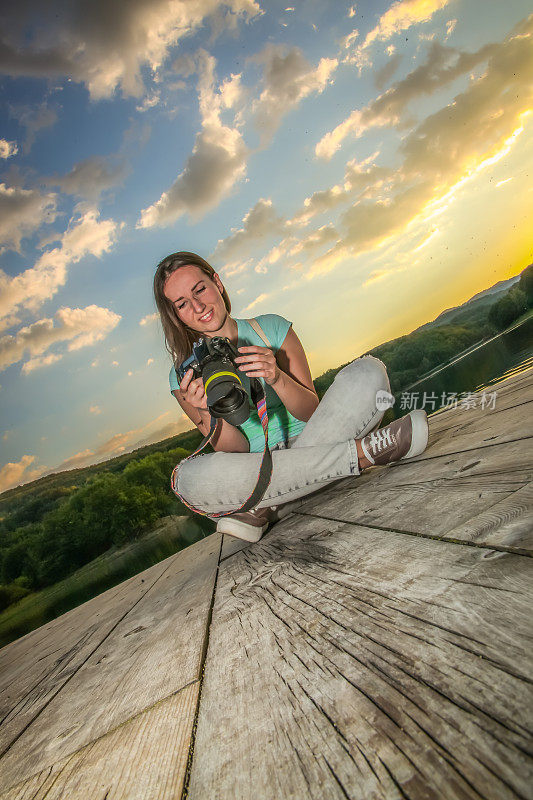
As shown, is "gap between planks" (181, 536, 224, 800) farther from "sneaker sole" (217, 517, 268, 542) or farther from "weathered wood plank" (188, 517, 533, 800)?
"sneaker sole" (217, 517, 268, 542)

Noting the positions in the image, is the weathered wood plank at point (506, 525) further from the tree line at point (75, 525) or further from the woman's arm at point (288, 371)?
the tree line at point (75, 525)

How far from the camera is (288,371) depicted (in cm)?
254

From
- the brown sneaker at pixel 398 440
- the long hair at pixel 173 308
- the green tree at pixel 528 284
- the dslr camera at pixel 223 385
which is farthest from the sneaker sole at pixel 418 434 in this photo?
the green tree at pixel 528 284

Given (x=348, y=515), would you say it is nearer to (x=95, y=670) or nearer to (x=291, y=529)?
(x=291, y=529)

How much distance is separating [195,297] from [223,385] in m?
1.03

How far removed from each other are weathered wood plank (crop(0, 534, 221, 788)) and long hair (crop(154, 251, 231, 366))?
65.4 inches

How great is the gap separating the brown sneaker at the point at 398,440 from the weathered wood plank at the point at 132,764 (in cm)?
133

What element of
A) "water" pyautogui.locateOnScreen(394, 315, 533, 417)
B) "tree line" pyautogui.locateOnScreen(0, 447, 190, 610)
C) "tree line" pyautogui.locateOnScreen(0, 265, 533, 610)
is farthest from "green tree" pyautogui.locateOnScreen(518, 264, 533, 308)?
"tree line" pyautogui.locateOnScreen(0, 447, 190, 610)

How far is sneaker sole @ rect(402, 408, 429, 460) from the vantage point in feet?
5.86

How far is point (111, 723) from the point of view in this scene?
0.73m

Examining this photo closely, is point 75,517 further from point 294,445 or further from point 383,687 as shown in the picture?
point 383,687

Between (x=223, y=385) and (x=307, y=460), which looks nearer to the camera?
(x=223, y=385)

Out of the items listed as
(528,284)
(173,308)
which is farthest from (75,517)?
(528,284)

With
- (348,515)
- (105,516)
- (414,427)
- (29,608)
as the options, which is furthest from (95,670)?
(105,516)
